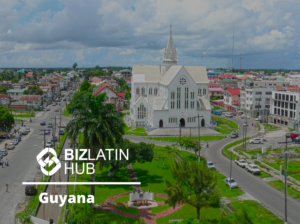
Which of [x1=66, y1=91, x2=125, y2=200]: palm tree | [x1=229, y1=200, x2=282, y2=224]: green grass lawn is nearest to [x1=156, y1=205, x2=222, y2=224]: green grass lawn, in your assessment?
[x1=229, y1=200, x2=282, y2=224]: green grass lawn

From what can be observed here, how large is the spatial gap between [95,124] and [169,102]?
159ft

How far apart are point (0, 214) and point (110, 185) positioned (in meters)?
12.8

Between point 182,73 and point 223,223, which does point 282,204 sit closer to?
point 223,223

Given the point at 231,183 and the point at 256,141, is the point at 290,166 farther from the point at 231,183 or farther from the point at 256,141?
the point at 256,141

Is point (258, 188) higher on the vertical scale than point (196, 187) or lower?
lower

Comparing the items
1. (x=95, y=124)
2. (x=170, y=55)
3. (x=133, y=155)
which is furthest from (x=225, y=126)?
(x=95, y=124)

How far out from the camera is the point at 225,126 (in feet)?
287

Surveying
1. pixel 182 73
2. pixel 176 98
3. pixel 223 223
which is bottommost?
pixel 223 223

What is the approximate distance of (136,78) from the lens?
92.6 meters

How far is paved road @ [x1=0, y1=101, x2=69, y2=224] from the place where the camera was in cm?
3506

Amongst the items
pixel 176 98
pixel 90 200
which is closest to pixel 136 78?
pixel 176 98

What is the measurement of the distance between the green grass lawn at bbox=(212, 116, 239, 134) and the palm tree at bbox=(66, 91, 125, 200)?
164 ft

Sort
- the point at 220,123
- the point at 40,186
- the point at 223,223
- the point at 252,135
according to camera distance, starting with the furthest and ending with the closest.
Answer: the point at 220,123
the point at 252,135
the point at 40,186
the point at 223,223

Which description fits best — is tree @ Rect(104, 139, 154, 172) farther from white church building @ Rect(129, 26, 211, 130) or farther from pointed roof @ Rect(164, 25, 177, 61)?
pointed roof @ Rect(164, 25, 177, 61)
